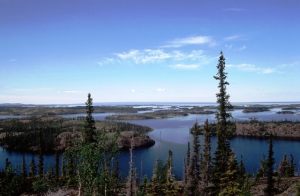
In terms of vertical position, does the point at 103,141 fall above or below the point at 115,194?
above

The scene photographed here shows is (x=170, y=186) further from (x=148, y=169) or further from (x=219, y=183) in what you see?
(x=148, y=169)

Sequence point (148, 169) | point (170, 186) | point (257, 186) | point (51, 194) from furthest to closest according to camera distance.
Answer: point (148, 169) < point (257, 186) < point (51, 194) < point (170, 186)

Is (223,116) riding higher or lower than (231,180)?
higher

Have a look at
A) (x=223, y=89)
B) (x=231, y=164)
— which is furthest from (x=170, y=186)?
(x=223, y=89)

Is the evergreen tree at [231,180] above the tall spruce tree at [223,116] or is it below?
below

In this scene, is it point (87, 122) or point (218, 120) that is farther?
point (87, 122)

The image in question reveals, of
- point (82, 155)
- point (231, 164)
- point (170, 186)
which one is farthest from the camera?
point (170, 186)

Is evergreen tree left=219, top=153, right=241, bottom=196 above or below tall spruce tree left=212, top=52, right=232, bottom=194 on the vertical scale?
below

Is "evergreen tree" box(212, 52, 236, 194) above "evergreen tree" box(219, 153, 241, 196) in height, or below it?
above

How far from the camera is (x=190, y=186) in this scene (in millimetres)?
76812

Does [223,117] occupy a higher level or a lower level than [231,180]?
higher

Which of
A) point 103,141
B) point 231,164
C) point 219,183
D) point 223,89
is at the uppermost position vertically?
point 223,89

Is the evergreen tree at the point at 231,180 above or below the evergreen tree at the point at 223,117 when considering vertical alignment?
below

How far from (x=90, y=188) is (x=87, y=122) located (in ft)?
42.4
